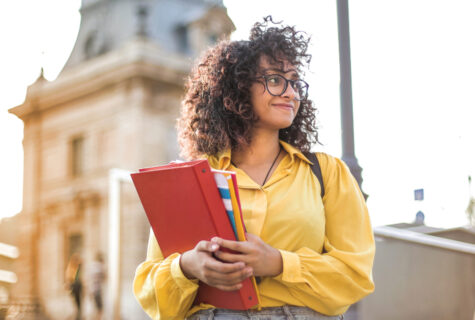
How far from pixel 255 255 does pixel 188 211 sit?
0.84ft

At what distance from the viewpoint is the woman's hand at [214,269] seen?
64.5 inches

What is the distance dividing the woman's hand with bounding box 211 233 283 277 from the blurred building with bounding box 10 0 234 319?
37.0ft

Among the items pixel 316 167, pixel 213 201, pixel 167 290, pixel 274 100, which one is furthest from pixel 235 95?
pixel 167 290

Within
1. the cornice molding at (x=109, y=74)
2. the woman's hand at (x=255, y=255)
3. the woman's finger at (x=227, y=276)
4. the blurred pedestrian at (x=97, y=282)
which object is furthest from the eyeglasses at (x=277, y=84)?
the cornice molding at (x=109, y=74)

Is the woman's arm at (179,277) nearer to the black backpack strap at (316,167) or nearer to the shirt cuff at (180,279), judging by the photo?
the shirt cuff at (180,279)

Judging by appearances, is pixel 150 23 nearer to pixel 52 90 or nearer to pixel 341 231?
pixel 52 90

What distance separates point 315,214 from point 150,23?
16.7 metres

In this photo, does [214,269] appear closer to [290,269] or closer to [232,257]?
[232,257]

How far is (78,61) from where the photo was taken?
17.4 metres

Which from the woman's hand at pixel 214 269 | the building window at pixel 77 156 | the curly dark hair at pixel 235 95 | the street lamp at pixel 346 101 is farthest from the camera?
the building window at pixel 77 156

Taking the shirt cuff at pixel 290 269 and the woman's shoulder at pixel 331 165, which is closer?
the shirt cuff at pixel 290 269

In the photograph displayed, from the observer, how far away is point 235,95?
6.84ft

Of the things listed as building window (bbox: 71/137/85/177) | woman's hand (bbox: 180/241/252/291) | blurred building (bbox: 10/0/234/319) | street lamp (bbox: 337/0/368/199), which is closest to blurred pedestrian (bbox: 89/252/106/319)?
blurred building (bbox: 10/0/234/319)

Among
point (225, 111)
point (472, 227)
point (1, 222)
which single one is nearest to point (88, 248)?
point (1, 222)
